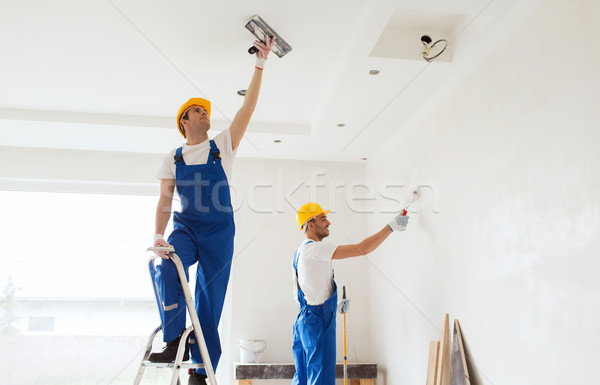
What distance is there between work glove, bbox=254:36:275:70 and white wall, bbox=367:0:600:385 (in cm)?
128

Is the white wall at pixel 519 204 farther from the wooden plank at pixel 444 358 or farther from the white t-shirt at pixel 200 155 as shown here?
the white t-shirt at pixel 200 155

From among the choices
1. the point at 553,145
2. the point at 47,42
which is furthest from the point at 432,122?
the point at 47,42

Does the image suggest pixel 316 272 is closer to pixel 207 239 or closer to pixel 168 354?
pixel 207 239

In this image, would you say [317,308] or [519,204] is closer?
[519,204]

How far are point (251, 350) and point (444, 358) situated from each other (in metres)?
2.03

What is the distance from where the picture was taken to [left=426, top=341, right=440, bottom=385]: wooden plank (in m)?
3.09

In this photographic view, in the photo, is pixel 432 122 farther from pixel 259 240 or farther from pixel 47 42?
pixel 47 42

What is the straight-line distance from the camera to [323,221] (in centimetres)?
368

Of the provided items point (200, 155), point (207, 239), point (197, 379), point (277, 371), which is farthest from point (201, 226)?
point (277, 371)

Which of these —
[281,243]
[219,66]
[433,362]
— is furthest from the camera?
[281,243]

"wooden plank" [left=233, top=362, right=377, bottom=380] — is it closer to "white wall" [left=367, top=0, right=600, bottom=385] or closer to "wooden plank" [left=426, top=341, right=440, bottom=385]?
"white wall" [left=367, top=0, right=600, bottom=385]

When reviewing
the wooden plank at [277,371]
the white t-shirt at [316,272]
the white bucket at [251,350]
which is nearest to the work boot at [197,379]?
the white t-shirt at [316,272]

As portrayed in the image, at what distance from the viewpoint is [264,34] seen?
2.79 m

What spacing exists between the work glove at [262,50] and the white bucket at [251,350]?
2.86 m
